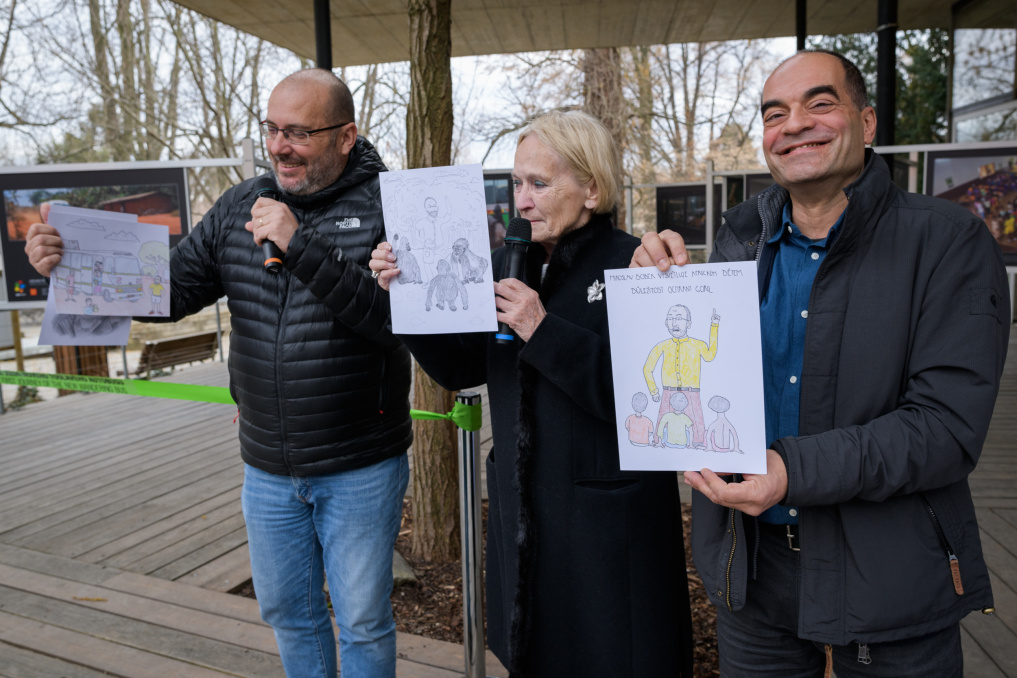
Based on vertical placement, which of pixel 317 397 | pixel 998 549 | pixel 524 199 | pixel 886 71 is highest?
pixel 886 71

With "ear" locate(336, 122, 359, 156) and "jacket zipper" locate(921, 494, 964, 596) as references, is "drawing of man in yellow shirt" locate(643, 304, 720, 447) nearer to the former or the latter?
"jacket zipper" locate(921, 494, 964, 596)

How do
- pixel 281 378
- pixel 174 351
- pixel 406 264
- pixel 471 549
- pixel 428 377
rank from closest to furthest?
pixel 406 264, pixel 281 378, pixel 471 549, pixel 428 377, pixel 174 351

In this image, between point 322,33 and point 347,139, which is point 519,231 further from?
point 322,33

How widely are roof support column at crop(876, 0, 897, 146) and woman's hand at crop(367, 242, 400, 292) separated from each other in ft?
19.6

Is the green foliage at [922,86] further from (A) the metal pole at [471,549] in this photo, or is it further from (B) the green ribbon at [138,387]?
(A) the metal pole at [471,549]

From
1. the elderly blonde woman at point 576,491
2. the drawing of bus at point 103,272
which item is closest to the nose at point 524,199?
the elderly blonde woman at point 576,491

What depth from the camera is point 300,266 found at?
183 cm

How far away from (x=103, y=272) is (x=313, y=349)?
2.85 feet

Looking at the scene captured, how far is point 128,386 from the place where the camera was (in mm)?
3609

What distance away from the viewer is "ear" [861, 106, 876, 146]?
1.45m

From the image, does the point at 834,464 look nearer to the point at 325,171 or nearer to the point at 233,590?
the point at 325,171

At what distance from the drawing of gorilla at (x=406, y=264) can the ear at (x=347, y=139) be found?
431 millimetres

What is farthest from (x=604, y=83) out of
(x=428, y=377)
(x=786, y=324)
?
(x=786, y=324)

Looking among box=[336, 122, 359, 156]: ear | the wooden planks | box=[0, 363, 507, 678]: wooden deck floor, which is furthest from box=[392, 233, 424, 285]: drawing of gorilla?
the wooden planks
